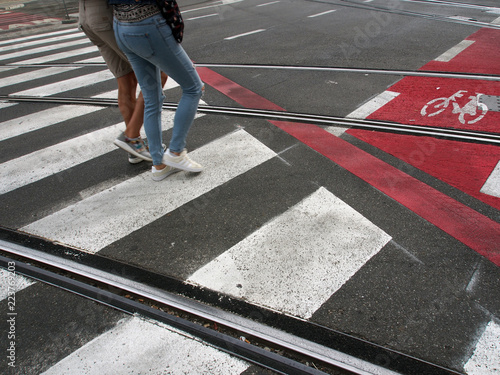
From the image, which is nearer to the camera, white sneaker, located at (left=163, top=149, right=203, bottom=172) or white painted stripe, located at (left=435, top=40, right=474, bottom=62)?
white sneaker, located at (left=163, top=149, right=203, bottom=172)

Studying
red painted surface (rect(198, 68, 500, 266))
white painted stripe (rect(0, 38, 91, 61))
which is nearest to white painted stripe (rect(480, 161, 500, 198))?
red painted surface (rect(198, 68, 500, 266))

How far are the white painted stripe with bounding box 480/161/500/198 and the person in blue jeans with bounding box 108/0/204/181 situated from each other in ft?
7.98

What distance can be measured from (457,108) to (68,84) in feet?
19.3

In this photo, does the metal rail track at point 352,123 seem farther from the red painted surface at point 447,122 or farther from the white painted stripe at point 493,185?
the white painted stripe at point 493,185

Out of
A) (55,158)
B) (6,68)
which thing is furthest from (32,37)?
(55,158)

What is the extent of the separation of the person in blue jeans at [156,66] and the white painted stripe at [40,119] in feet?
7.58

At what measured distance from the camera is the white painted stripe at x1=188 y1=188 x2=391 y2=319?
2186mm

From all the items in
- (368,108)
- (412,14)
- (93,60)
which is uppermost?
(93,60)

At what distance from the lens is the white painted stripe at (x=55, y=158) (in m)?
3.58

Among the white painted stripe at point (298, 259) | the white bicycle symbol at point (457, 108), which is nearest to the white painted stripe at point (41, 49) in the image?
the white bicycle symbol at point (457, 108)

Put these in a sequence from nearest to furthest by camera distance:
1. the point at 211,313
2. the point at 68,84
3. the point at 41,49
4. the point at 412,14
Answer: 1. the point at 211,313
2. the point at 68,84
3. the point at 41,49
4. the point at 412,14

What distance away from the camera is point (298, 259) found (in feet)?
7.97

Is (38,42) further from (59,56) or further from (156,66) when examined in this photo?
(156,66)

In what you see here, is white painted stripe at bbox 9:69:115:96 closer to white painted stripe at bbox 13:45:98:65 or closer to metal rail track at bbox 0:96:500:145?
metal rail track at bbox 0:96:500:145
